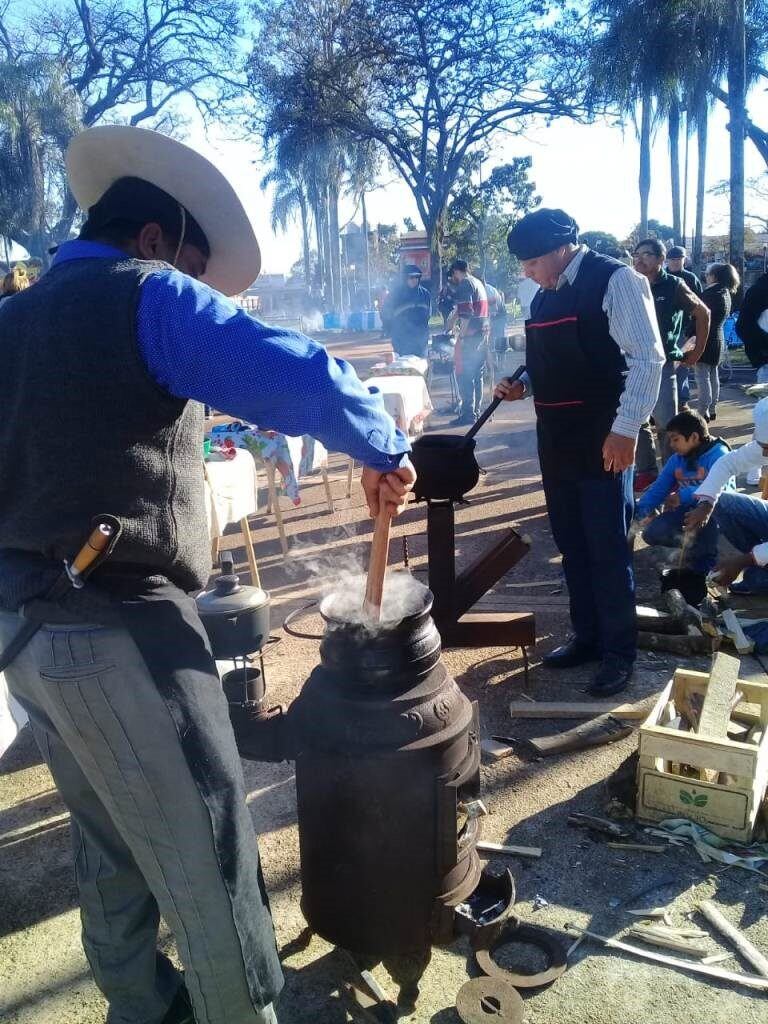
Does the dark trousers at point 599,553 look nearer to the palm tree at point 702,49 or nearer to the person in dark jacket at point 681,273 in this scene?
the person in dark jacket at point 681,273

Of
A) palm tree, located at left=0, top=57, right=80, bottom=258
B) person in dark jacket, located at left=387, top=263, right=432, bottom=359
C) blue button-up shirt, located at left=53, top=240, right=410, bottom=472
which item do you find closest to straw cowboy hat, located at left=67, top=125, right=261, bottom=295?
blue button-up shirt, located at left=53, top=240, right=410, bottom=472

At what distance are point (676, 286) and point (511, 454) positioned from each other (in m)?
3.27

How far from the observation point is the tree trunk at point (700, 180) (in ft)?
85.1

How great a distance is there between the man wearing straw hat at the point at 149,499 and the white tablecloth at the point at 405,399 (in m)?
5.91

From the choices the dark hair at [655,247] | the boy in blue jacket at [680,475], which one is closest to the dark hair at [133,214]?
the boy in blue jacket at [680,475]

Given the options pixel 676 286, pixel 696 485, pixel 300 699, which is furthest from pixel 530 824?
pixel 676 286

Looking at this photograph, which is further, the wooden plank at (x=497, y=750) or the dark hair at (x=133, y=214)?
the wooden plank at (x=497, y=750)

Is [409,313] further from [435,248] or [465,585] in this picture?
[435,248]

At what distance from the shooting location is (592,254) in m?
3.61

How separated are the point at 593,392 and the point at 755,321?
6.96ft

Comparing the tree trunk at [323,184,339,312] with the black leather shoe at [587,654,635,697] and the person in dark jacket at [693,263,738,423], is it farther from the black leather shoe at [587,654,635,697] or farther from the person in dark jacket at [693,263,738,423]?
the black leather shoe at [587,654,635,697]

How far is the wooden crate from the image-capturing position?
2.79 m

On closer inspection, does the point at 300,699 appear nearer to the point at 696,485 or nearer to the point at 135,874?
the point at 135,874

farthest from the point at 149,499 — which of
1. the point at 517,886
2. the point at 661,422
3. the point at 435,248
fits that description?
the point at 435,248
